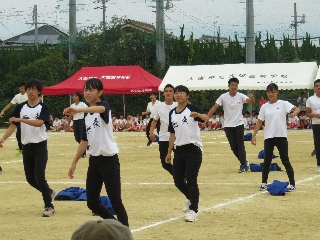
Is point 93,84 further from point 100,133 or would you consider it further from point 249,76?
point 249,76

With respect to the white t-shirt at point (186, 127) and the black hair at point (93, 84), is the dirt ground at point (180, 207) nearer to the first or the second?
the white t-shirt at point (186, 127)

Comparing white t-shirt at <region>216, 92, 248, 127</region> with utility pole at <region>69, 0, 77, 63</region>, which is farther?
utility pole at <region>69, 0, 77, 63</region>

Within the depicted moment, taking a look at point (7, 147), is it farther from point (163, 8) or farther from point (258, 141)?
point (163, 8)

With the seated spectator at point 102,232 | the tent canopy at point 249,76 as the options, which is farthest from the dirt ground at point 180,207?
the tent canopy at point 249,76

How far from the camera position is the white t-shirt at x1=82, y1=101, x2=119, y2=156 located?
866cm

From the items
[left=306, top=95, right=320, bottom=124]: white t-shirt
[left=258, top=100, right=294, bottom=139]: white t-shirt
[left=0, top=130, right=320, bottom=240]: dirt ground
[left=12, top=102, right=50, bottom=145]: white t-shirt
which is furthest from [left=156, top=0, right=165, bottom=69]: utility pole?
[left=12, top=102, right=50, bottom=145]: white t-shirt

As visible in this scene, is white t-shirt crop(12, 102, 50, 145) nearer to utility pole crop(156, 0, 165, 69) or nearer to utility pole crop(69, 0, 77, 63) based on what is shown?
utility pole crop(156, 0, 165, 69)

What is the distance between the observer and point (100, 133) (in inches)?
346

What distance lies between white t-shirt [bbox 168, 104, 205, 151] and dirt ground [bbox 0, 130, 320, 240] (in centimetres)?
103

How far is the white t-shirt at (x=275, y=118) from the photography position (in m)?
13.1

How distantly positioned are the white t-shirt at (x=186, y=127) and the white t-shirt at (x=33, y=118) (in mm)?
1862

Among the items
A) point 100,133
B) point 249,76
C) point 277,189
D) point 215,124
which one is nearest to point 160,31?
point 215,124

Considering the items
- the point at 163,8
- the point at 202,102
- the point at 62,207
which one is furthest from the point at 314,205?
the point at 163,8

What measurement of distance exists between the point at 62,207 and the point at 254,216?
3.01m
